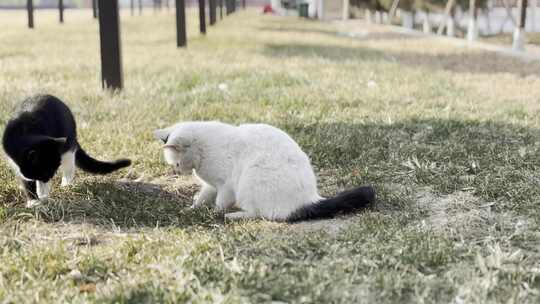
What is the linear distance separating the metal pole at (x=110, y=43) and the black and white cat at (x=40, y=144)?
367 cm

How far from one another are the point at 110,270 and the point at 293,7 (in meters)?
42.3

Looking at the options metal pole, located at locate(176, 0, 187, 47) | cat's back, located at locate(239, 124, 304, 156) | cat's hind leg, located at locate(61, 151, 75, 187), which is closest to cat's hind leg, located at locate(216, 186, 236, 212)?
cat's back, located at locate(239, 124, 304, 156)

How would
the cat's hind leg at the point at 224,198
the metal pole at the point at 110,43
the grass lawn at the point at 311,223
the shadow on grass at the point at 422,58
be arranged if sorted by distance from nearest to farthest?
the grass lawn at the point at 311,223 < the cat's hind leg at the point at 224,198 < the metal pole at the point at 110,43 < the shadow on grass at the point at 422,58

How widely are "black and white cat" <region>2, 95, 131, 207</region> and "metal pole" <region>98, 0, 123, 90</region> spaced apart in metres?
3.67

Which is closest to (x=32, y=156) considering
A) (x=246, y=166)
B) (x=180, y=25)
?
(x=246, y=166)

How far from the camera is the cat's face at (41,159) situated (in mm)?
3391

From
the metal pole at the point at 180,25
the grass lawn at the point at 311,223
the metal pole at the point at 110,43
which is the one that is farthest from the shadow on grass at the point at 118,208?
the metal pole at the point at 180,25

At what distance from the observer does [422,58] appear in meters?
12.4

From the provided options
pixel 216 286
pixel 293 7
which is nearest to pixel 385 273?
pixel 216 286

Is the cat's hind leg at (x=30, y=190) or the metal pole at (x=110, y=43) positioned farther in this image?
the metal pole at (x=110, y=43)

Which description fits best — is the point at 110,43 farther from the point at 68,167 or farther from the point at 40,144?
the point at 40,144

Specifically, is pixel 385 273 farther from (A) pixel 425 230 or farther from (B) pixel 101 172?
(B) pixel 101 172

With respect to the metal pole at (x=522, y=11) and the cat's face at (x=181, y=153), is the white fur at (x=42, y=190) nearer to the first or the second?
the cat's face at (x=181, y=153)

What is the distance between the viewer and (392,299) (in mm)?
2365
